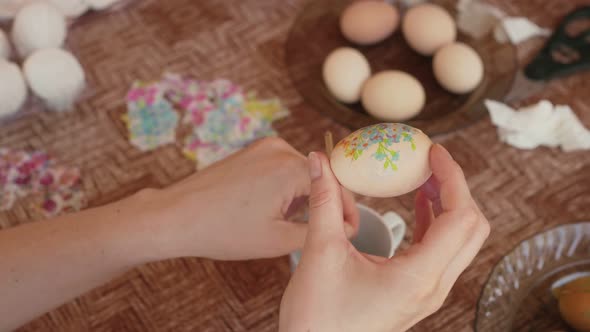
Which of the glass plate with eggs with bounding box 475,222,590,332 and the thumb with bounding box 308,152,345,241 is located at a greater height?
the thumb with bounding box 308,152,345,241

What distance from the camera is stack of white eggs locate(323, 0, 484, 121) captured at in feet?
2.98

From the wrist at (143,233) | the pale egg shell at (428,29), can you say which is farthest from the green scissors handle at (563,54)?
the wrist at (143,233)

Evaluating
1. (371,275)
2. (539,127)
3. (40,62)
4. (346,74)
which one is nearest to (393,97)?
(346,74)

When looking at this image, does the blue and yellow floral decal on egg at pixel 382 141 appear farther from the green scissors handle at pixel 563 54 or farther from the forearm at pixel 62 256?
the green scissors handle at pixel 563 54

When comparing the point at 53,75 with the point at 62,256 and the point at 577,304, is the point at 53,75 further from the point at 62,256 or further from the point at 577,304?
the point at 577,304

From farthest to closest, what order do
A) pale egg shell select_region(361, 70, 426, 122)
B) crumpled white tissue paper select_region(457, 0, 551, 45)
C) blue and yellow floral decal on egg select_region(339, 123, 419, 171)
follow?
crumpled white tissue paper select_region(457, 0, 551, 45), pale egg shell select_region(361, 70, 426, 122), blue and yellow floral decal on egg select_region(339, 123, 419, 171)

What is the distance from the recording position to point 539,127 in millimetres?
917

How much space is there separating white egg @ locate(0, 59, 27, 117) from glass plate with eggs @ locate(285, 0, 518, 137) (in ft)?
1.44

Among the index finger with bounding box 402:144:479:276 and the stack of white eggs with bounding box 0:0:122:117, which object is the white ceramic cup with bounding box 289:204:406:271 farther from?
the stack of white eggs with bounding box 0:0:122:117

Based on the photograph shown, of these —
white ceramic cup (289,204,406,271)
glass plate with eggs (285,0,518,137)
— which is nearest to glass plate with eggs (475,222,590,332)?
white ceramic cup (289,204,406,271)

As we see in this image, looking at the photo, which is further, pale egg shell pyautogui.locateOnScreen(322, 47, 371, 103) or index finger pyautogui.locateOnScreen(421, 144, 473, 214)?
pale egg shell pyautogui.locateOnScreen(322, 47, 371, 103)

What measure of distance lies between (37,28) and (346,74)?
522mm

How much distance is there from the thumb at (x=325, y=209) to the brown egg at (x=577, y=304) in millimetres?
349

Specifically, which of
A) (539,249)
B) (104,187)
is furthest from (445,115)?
(104,187)
